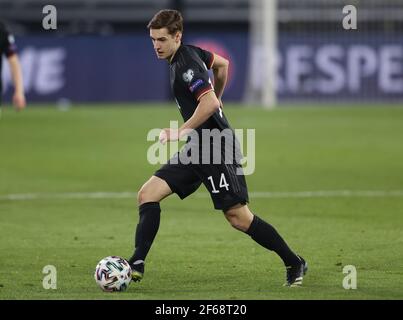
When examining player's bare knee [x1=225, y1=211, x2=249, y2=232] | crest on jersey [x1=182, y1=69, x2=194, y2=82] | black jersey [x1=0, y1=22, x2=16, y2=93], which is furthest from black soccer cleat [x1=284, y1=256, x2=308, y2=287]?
black jersey [x1=0, y1=22, x2=16, y2=93]

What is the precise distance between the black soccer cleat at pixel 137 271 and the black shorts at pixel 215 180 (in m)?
0.67

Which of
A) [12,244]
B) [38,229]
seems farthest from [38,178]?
[12,244]

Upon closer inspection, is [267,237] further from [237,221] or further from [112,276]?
[112,276]

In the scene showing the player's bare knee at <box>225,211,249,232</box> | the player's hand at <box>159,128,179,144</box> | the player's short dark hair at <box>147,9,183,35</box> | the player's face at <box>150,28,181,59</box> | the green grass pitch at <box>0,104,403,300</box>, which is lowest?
the green grass pitch at <box>0,104,403,300</box>

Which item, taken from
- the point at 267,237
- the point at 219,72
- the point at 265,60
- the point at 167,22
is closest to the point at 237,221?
the point at 267,237

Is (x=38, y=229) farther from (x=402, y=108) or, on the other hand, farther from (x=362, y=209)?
(x=402, y=108)

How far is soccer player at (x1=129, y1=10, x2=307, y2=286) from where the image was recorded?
344 inches

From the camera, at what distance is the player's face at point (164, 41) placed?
8.80 meters

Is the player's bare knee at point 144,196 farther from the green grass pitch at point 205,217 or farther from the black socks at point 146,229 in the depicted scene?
the green grass pitch at point 205,217

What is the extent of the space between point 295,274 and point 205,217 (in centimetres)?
457

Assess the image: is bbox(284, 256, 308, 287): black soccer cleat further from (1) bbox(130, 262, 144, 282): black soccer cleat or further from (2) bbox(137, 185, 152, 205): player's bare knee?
(2) bbox(137, 185, 152, 205): player's bare knee

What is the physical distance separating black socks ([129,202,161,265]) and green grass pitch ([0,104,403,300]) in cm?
27

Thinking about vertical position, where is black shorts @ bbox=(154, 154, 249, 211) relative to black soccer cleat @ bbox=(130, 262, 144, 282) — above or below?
above

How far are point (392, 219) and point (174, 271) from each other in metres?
4.05
